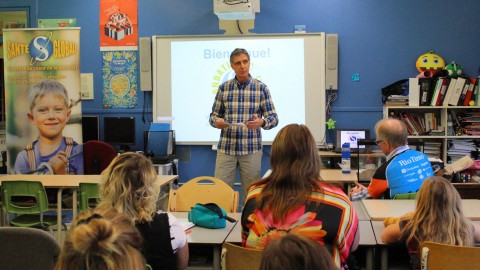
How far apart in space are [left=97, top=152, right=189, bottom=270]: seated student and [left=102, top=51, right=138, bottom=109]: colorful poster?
490 cm

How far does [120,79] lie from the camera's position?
719 centimetres

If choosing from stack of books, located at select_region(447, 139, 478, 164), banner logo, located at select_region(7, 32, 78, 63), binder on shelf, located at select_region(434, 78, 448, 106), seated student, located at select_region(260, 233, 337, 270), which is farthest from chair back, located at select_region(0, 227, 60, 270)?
stack of books, located at select_region(447, 139, 478, 164)

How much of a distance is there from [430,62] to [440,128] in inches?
33.9

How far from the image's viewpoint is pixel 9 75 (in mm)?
6008

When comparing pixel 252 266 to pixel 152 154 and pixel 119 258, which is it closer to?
pixel 119 258

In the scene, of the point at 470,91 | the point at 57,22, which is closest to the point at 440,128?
the point at 470,91

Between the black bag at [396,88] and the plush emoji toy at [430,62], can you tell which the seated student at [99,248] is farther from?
the plush emoji toy at [430,62]

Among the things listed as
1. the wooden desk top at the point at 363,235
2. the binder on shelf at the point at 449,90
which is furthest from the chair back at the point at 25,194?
the binder on shelf at the point at 449,90

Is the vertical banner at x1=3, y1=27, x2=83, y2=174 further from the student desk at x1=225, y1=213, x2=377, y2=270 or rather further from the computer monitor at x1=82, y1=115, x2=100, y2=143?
the student desk at x1=225, y1=213, x2=377, y2=270

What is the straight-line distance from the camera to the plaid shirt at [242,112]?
4805 millimetres

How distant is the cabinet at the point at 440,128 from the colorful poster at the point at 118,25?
359 cm

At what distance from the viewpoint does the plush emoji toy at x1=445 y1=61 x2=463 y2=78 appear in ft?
21.0

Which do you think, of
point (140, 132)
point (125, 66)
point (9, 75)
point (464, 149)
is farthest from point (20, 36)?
point (464, 149)

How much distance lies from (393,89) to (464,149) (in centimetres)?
115
